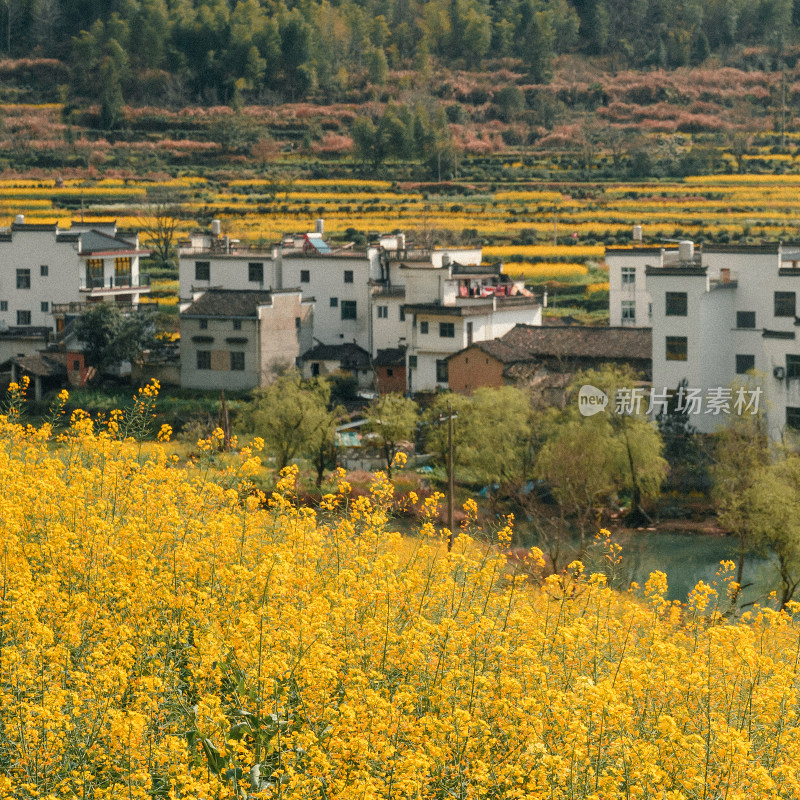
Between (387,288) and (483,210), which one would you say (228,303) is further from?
(483,210)

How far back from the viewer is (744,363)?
35844mm

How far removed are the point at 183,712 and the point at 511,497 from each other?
23438mm

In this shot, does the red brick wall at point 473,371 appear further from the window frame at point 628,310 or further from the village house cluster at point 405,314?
the window frame at point 628,310

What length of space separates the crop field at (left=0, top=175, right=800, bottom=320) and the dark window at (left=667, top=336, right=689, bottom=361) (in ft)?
59.6

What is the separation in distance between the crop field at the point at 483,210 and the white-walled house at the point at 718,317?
17942mm

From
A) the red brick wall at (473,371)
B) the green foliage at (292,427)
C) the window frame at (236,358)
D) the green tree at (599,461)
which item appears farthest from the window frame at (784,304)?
the window frame at (236,358)

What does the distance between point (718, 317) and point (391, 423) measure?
316 inches

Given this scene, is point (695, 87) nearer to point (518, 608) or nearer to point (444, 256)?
point (444, 256)

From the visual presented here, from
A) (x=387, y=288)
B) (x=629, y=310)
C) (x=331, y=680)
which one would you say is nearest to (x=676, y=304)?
(x=629, y=310)

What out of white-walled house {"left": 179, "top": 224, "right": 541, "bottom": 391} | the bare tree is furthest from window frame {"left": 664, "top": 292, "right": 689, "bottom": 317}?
the bare tree

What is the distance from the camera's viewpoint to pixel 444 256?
44875 mm

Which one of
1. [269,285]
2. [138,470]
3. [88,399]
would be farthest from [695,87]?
[138,470]

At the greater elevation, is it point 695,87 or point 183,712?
point 695,87

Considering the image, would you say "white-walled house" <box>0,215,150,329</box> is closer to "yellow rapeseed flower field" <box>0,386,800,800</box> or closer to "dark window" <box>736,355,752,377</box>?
"dark window" <box>736,355,752,377</box>
